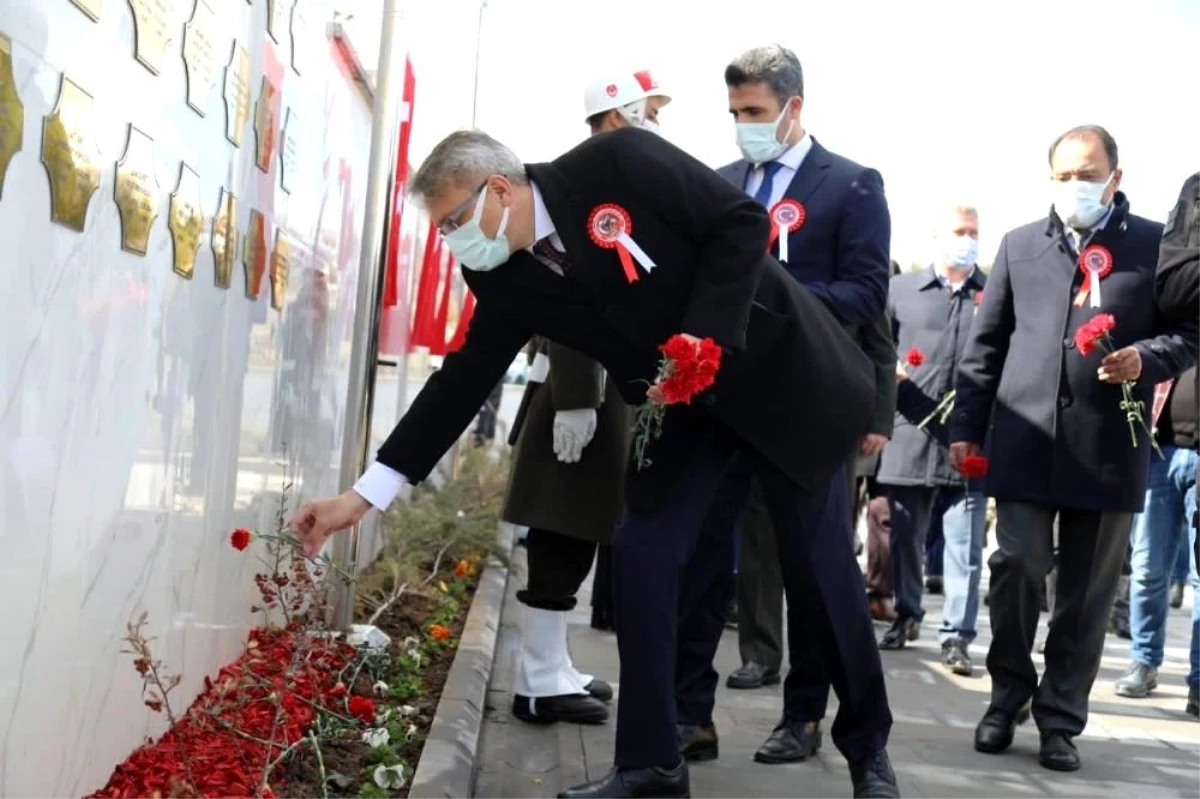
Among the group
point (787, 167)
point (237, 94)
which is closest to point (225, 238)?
point (237, 94)

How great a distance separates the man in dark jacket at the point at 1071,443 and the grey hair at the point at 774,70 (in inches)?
44.4

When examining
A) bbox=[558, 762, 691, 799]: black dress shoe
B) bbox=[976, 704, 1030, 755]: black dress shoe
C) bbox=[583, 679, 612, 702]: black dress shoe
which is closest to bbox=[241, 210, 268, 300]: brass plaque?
bbox=[558, 762, 691, 799]: black dress shoe

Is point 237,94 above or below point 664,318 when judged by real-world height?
above

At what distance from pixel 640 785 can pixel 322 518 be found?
1098 mm

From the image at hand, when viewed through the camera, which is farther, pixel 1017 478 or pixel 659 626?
pixel 1017 478

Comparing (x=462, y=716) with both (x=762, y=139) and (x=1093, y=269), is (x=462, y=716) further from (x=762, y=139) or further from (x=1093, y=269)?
(x=1093, y=269)

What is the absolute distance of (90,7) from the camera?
126 inches

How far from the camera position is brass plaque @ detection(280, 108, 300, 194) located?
5.58 metres

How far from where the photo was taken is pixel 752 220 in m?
4.28

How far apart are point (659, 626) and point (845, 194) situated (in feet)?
5.68

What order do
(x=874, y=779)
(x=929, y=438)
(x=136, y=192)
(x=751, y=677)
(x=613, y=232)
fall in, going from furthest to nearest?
(x=929, y=438)
(x=751, y=677)
(x=874, y=779)
(x=613, y=232)
(x=136, y=192)

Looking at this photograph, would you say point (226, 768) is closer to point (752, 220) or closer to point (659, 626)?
point (659, 626)

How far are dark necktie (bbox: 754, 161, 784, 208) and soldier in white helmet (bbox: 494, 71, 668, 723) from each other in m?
0.64

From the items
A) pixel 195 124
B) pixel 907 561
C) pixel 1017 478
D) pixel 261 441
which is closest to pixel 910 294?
pixel 907 561
